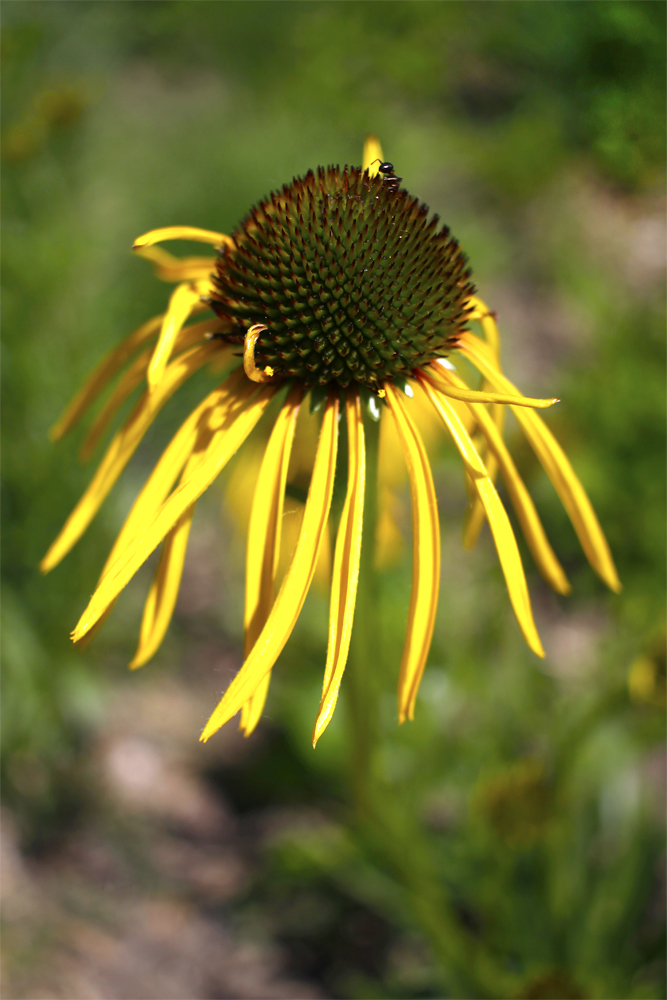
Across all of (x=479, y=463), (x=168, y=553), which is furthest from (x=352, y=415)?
(x=168, y=553)

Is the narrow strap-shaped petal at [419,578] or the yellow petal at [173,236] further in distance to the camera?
the yellow petal at [173,236]

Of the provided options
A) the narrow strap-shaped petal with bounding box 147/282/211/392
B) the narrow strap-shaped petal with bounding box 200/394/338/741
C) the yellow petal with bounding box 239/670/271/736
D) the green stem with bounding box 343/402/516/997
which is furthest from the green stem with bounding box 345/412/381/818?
the narrow strap-shaped petal with bounding box 147/282/211/392

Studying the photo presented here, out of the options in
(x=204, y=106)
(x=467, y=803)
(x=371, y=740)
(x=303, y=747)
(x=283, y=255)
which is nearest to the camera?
(x=283, y=255)

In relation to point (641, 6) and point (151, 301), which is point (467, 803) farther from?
point (641, 6)

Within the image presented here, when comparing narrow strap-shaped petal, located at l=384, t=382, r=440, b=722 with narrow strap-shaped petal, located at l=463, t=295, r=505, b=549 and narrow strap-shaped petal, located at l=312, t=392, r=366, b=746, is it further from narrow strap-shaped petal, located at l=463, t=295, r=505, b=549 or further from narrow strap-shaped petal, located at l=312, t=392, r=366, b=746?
narrow strap-shaped petal, located at l=463, t=295, r=505, b=549

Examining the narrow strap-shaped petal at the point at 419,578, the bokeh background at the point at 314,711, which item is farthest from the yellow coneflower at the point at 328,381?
the bokeh background at the point at 314,711

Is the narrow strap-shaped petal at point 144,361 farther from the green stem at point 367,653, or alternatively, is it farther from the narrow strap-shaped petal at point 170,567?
the green stem at point 367,653
